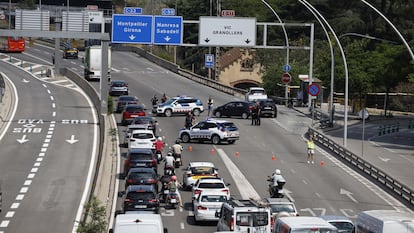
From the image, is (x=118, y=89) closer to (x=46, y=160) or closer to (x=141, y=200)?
(x=46, y=160)

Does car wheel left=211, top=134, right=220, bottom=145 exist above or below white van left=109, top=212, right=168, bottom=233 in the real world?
below

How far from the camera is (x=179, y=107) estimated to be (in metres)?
64.9

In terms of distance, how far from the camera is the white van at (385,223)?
2245cm

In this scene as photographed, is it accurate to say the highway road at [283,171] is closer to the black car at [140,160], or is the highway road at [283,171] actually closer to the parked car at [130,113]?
the black car at [140,160]

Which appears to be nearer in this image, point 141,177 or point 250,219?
point 250,219

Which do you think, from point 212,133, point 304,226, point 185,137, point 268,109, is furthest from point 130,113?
point 304,226

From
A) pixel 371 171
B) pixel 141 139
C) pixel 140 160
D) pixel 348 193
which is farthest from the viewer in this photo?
pixel 141 139

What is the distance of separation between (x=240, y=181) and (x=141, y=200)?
987 centimetres

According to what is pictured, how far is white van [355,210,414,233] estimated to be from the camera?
22453 millimetres

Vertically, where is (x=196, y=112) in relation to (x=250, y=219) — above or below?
below

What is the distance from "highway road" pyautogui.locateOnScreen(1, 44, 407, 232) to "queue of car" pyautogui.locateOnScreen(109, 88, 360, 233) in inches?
27.6

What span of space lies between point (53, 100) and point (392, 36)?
3947 cm

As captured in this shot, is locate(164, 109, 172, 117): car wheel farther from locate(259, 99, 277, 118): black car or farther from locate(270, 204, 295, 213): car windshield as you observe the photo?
locate(270, 204, 295, 213): car windshield

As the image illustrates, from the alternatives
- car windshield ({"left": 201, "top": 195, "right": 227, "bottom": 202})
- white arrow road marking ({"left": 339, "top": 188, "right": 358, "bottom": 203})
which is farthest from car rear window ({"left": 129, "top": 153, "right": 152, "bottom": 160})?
car windshield ({"left": 201, "top": 195, "right": 227, "bottom": 202})
